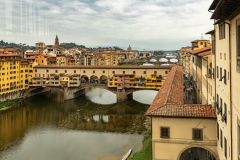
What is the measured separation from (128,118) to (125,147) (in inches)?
543

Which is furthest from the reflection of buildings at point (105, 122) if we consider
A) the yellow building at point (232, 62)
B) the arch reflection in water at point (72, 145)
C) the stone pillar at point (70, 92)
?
the yellow building at point (232, 62)

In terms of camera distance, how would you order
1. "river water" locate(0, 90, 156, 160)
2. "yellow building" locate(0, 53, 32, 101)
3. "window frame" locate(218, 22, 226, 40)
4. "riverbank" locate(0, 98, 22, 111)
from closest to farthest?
1. "window frame" locate(218, 22, 226, 40)
2. "river water" locate(0, 90, 156, 160)
3. "riverbank" locate(0, 98, 22, 111)
4. "yellow building" locate(0, 53, 32, 101)

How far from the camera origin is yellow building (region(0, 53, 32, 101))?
54406 mm

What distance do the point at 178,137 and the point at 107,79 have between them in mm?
43702

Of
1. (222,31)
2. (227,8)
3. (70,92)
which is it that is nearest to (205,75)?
(222,31)

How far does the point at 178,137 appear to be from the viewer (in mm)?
16922

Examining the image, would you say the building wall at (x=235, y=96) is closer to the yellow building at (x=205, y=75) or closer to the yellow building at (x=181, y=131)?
the yellow building at (x=181, y=131)

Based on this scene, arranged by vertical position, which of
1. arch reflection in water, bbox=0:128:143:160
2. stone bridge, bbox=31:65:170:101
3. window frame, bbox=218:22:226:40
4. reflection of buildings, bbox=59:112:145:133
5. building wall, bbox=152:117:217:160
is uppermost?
window frame, bbox=218:22:226:40

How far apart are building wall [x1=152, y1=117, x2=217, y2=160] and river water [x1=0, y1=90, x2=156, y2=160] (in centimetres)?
945

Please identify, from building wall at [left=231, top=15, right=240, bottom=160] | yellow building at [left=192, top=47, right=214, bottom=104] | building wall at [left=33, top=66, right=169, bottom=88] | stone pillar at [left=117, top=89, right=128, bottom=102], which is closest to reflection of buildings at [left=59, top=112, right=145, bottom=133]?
stone pillar at [left=117, top=89, right=128, bottom=102]

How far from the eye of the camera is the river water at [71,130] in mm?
27734

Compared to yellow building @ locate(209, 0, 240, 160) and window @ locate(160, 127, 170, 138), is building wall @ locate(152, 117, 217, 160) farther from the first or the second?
yellow building @ locate(209, 0, 240, 160)

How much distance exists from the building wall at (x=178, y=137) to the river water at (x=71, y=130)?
945 cm

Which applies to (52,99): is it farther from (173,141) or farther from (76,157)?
(173,141)
